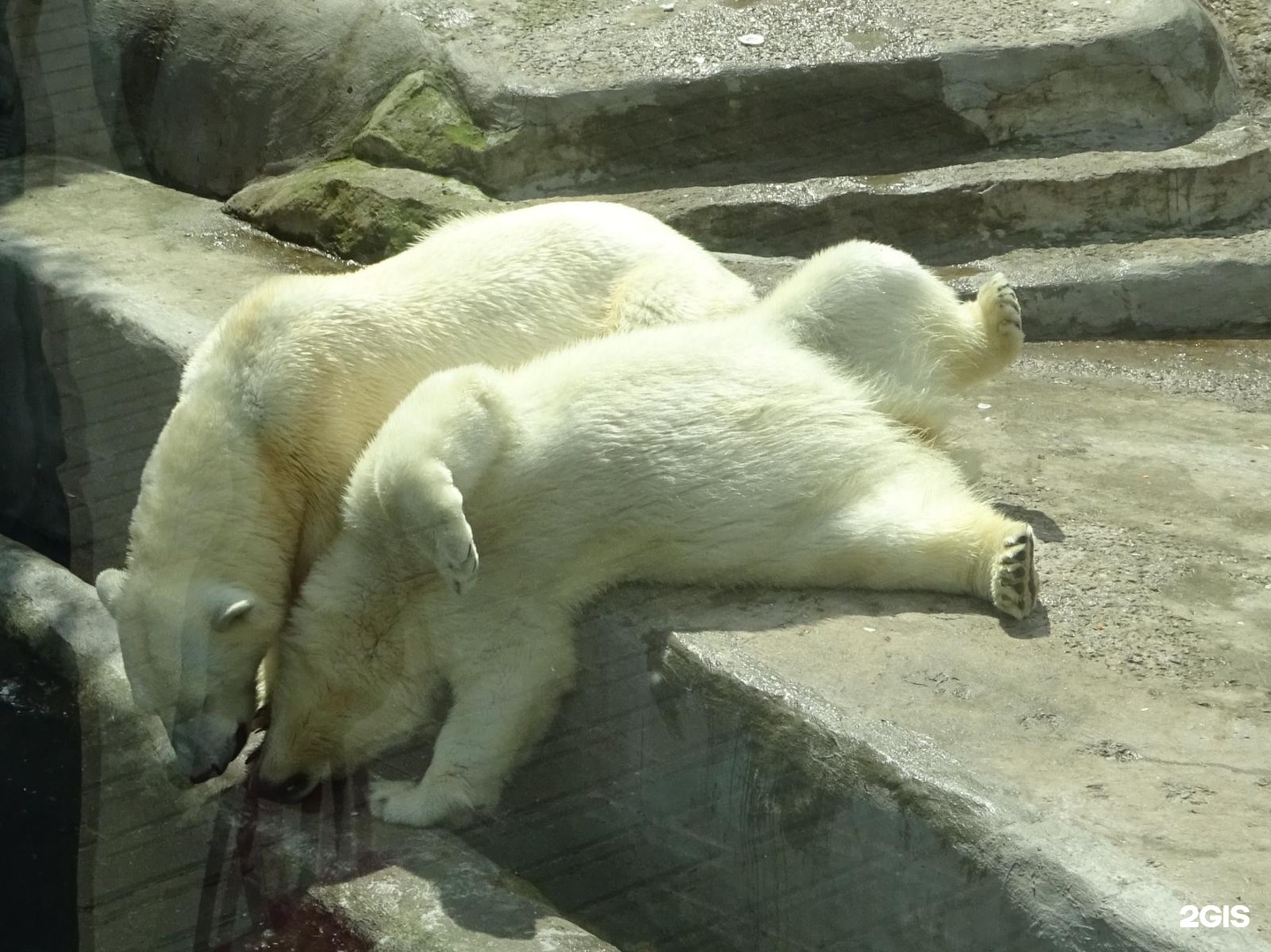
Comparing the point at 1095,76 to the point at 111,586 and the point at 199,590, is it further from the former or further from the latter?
the point at 111,586

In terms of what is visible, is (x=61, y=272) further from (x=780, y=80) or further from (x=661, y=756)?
(x=661, y=756)

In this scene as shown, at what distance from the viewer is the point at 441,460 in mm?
3004

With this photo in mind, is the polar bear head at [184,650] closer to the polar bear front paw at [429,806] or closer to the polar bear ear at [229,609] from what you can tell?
the polar bear ear at [229,609]

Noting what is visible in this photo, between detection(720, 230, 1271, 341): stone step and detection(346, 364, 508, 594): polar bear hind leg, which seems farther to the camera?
detection(720, 230, 1271, 341): stone step

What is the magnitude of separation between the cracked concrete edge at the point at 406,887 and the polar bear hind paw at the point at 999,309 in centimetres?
178

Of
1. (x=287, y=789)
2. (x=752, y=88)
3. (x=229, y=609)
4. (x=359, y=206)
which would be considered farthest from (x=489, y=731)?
(x=752, y=88)

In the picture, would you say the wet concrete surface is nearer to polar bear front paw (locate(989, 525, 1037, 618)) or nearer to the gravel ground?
polar bear front paw (locate(989, 525, 1037, 618))

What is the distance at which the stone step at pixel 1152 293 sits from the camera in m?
5.18

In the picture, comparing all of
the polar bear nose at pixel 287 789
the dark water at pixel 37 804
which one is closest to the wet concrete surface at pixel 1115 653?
the polar bear nose at pixel 287 789

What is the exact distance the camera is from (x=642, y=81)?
19.0 feet

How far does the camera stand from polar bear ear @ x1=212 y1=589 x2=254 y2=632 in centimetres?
318

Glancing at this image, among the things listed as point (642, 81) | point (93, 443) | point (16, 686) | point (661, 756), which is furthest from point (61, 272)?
point (661, 756)

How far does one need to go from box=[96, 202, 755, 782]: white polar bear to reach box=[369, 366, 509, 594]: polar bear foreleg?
0.34 metres
